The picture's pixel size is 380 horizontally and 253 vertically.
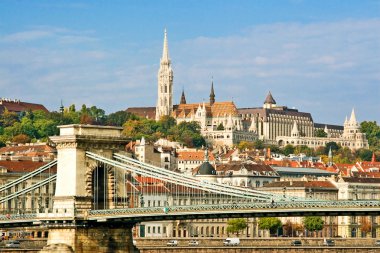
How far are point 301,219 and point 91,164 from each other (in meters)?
57.5

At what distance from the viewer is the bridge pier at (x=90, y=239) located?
5706 centimetres

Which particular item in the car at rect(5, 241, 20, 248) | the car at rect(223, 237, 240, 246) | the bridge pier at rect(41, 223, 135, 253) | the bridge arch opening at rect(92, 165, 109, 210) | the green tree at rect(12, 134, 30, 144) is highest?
the green tree at rect(12, 134, 30, 144)

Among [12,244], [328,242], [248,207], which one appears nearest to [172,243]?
[328,242]

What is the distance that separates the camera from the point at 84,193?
191ft

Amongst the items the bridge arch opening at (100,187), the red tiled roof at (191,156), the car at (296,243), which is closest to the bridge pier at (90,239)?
the bridge arch opening at (100,187)

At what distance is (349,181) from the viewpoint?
122 meters

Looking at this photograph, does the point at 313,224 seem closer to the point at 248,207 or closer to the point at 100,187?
the point at 100,187

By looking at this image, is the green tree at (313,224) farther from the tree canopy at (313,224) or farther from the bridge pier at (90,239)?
the bridge pier at (90,239)

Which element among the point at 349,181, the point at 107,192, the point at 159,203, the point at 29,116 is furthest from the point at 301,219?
the point at 29,116

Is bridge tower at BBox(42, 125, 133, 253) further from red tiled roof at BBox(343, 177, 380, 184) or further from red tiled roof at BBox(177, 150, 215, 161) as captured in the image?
red tiled roof at BBox(177, 150, 215, 161)

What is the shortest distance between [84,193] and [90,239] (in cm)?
198

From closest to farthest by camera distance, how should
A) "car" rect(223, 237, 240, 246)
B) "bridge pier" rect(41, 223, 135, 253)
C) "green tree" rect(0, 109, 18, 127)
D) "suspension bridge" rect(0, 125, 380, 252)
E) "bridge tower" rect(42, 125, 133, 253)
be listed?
"suspension bridge" rect(0, 125, 380, 252), "bridge pier" rect(41, 223, 135, 253), "bridge tower" rect(42, 125, 133, 253), "car" rect(223, 237, 240, 246), "green tree" rect(0, 109, 18, 127)

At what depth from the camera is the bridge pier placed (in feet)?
187

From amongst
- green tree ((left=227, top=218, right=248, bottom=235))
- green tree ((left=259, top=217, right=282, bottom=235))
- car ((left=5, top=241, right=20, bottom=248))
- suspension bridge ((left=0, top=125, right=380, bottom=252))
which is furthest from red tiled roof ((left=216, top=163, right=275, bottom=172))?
suspension bridge ((left=0, top=125, right=380, bottom=252))
